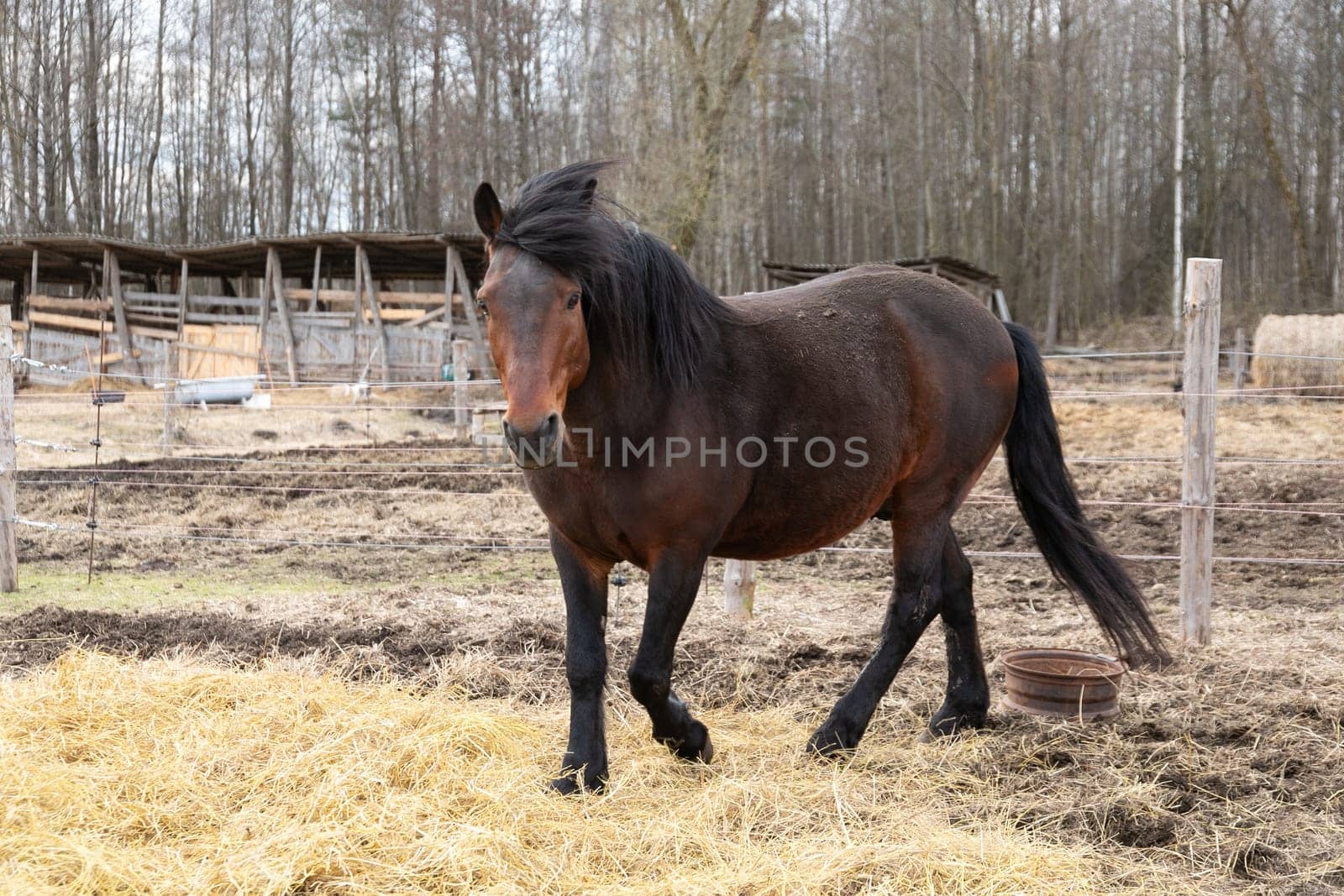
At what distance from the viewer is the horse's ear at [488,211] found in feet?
8.96

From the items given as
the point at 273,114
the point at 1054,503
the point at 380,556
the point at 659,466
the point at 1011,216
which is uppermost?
the point at 273,114

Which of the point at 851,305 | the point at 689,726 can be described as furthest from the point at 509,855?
the point at 851,305

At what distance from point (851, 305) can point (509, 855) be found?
2263 mm

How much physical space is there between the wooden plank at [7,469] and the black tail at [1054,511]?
6.11 meters

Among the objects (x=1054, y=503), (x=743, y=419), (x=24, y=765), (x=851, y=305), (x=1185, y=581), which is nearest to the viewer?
(x=24, y=765)

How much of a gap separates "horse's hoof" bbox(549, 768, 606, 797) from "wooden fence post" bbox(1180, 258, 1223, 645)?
3.37 meters

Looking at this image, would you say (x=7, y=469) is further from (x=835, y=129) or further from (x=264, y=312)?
(x=835, y=129)

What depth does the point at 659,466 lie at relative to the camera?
2.89m

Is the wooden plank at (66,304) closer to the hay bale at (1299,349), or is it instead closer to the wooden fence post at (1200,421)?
the wooden fence post at (1200,421)

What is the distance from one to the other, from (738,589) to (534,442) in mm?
3274

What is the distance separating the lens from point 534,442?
241 cm

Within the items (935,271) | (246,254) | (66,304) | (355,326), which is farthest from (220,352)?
(935,271)

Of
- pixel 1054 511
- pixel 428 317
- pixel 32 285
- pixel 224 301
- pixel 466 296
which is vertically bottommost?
pixel 1054 511

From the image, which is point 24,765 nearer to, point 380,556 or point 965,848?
point 965,848
